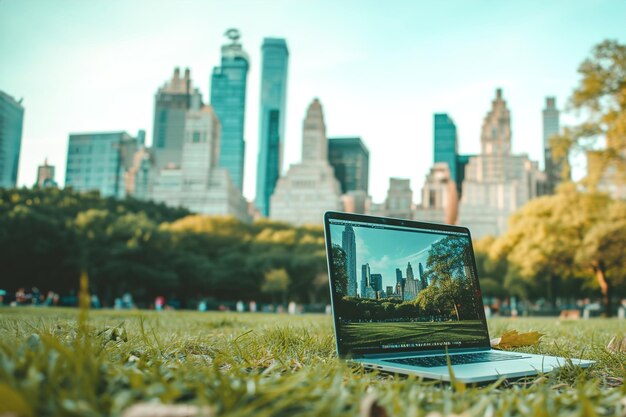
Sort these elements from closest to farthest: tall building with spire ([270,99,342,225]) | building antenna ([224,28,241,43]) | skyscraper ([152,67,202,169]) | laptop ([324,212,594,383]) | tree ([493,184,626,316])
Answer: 1. laptop ([324,212,594,383])
2. tree ([493,184,626,316])
3. tall building with spire ([270,99,342,225])
4. skyscraper ([152,67,202,169])
5. building antenna ([224,28,241,43])

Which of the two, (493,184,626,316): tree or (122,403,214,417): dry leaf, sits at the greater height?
(493,184,626,316): tree

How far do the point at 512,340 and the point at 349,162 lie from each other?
16430 cm

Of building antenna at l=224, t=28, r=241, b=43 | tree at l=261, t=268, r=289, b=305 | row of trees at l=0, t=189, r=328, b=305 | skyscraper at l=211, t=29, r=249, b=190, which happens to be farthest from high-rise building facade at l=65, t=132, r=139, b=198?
tree at l=261, t=268, r=289, b=305

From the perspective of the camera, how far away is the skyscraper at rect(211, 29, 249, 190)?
557 ft

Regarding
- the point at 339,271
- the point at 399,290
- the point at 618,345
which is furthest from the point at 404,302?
the point at 618,345

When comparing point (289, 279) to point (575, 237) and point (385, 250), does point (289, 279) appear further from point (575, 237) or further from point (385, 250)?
point (385, 250)

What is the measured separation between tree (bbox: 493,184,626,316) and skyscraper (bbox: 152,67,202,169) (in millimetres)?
152179

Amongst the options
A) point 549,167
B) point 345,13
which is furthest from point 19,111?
point 549,167

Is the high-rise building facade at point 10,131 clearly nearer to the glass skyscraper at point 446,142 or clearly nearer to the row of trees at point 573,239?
the row of trees at point 573,239

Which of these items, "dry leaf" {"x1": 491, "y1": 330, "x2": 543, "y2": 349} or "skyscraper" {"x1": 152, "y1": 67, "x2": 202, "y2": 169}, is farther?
"skyscraper" {"x1": 152, "y1": 67, "x2": 202, "y2": 169}

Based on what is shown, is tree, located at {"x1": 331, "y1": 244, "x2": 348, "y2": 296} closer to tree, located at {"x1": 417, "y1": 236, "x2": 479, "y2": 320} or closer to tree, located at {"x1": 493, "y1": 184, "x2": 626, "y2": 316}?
tree, located at {"x1": 417, "y1": 236, "x2": 479, "y2": 320}

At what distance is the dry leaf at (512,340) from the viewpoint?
2572mm

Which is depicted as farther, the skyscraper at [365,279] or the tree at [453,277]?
the tree at [453,277]

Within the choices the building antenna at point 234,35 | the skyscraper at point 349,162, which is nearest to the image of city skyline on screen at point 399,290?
the skyscraper at point 349,162
